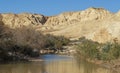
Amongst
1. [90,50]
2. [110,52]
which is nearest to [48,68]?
[110,52]

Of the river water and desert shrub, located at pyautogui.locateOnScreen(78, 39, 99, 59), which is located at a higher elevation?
desert shrub, located at pyautogui.locateOnScreen(78, 39, 99, 59)

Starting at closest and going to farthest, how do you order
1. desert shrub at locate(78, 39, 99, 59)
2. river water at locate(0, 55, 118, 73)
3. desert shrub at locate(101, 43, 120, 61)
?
river water at locate(0, 55, 118, 73) → desert shrub at locate(101, 43, 120, 61) → desert shrub at locate(78, 39, 99, 59)

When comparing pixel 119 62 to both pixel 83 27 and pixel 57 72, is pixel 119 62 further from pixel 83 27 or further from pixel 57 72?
pixel 83 27

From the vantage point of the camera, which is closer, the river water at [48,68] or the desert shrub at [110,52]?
the river water at [48,68]

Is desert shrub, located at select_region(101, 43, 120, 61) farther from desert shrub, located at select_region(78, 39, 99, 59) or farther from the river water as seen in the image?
desert shrub, located at select_region(78, 39, 99, 59)

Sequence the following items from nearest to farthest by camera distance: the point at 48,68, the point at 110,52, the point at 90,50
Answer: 1. the point at 48,68
2. the point at 110,52
3. the point at 90,50

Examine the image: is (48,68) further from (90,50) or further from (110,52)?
(90,50)

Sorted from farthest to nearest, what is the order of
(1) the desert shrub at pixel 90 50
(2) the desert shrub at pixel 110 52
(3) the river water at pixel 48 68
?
1. (1) the desert shrub at pixel 90 50
2. (2) the desert shrub at pixel 110 52
3. (3) the river water at pixel 48 68

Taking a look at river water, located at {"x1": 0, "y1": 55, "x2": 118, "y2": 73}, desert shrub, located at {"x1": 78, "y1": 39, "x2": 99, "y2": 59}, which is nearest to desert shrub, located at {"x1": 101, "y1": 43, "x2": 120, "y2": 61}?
river water, located at {"x1": 0, "y1": 55, "x2": 118, "y2": 73}

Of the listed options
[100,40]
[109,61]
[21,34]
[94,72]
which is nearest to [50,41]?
[21,34]

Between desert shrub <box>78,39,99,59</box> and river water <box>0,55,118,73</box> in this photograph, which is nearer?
river water <box>0,55,118,73</box>

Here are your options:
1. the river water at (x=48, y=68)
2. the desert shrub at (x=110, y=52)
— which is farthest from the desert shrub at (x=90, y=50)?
the river water at (x=48, y=68)

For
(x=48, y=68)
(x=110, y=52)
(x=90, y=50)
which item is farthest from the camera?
(x=90, y=50)

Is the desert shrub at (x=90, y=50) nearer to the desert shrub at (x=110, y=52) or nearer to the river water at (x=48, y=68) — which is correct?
the desert shrub at (x=110, y=52)
